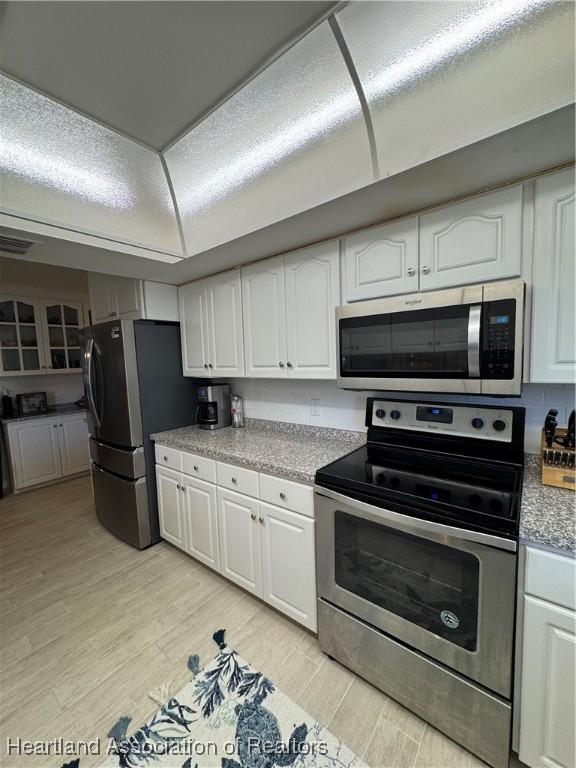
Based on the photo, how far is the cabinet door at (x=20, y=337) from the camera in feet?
12.3

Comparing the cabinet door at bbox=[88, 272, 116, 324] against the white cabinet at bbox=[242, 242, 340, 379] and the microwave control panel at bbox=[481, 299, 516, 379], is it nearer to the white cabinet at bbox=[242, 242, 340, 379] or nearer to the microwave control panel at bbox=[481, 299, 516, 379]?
the white cabinet at bbox=[242, 242, 340, 379]

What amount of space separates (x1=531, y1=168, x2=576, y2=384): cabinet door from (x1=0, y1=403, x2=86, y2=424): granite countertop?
4.73 metres

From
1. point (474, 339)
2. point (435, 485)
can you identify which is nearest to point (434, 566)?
point (435, 485)

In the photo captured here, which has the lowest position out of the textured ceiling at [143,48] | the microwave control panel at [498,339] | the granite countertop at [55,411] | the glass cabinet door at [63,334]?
the granite countertop at [55,411]

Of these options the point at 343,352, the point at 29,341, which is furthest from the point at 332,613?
the point at 29,341

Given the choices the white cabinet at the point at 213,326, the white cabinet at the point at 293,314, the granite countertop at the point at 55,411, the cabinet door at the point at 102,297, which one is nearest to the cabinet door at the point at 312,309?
the white cabinet at the point at 293,314

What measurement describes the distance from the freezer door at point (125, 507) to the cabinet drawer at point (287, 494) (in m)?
1.26

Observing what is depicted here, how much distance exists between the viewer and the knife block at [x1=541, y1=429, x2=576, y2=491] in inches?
45.2

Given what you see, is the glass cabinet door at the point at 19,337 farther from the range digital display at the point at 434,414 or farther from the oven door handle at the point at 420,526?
the range digital display at the point at 434,414

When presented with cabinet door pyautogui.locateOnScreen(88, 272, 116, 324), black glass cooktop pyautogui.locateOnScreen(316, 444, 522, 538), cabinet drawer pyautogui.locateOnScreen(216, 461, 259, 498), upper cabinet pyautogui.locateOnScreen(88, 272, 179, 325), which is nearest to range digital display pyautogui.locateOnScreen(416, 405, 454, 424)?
black glass cooktop pyautogui.locateOnScreen(316, 444, 522, 538)

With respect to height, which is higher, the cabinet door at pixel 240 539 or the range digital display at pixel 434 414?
the range digital display at pixel 434 414

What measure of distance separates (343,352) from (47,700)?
212 cm

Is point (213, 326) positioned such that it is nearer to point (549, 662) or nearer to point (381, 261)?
point (381, 261)

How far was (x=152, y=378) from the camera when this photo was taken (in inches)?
95.2
